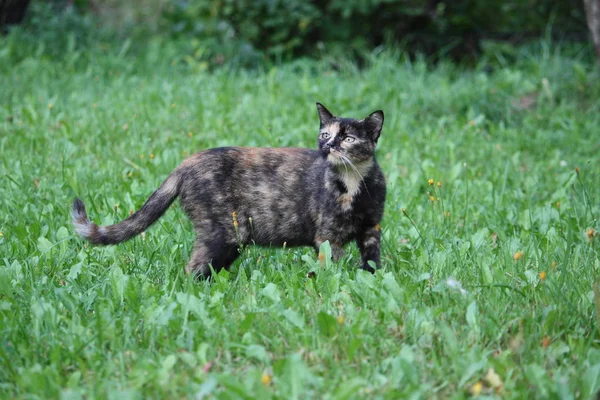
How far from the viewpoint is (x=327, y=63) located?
1114 cm

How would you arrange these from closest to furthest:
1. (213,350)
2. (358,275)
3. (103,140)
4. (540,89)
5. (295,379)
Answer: (295,379) → (213,350) → (358,275) → (103,140) → (540,89)

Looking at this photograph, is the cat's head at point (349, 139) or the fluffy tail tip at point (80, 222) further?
the cat's head at point (349, 139)

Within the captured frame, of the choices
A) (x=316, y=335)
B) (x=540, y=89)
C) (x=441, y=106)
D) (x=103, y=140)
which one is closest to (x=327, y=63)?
(x=441, y=106)

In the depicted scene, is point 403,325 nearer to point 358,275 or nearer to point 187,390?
point 358,275

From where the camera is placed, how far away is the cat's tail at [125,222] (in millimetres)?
4922

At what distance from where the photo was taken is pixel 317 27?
1170 centimetres

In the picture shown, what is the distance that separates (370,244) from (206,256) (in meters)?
1.14

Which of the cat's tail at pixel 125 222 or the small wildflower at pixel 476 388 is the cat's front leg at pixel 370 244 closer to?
the cat's tail at pixel 125 222

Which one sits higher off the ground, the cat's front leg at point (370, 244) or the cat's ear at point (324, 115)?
the cat's ear at point (324, 115)

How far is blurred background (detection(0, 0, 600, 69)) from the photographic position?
11.4 meters

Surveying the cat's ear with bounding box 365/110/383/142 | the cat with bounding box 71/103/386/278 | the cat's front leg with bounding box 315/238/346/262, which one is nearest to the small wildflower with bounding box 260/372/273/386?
the cat with bounding box 71/103/386/278

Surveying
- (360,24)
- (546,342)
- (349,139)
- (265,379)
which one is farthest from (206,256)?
(360,24)

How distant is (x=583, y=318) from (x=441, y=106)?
556 centimetres

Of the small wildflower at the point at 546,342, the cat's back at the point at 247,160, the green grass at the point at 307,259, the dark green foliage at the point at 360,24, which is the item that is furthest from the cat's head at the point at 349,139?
the dark green foliage at the point at 360,24
